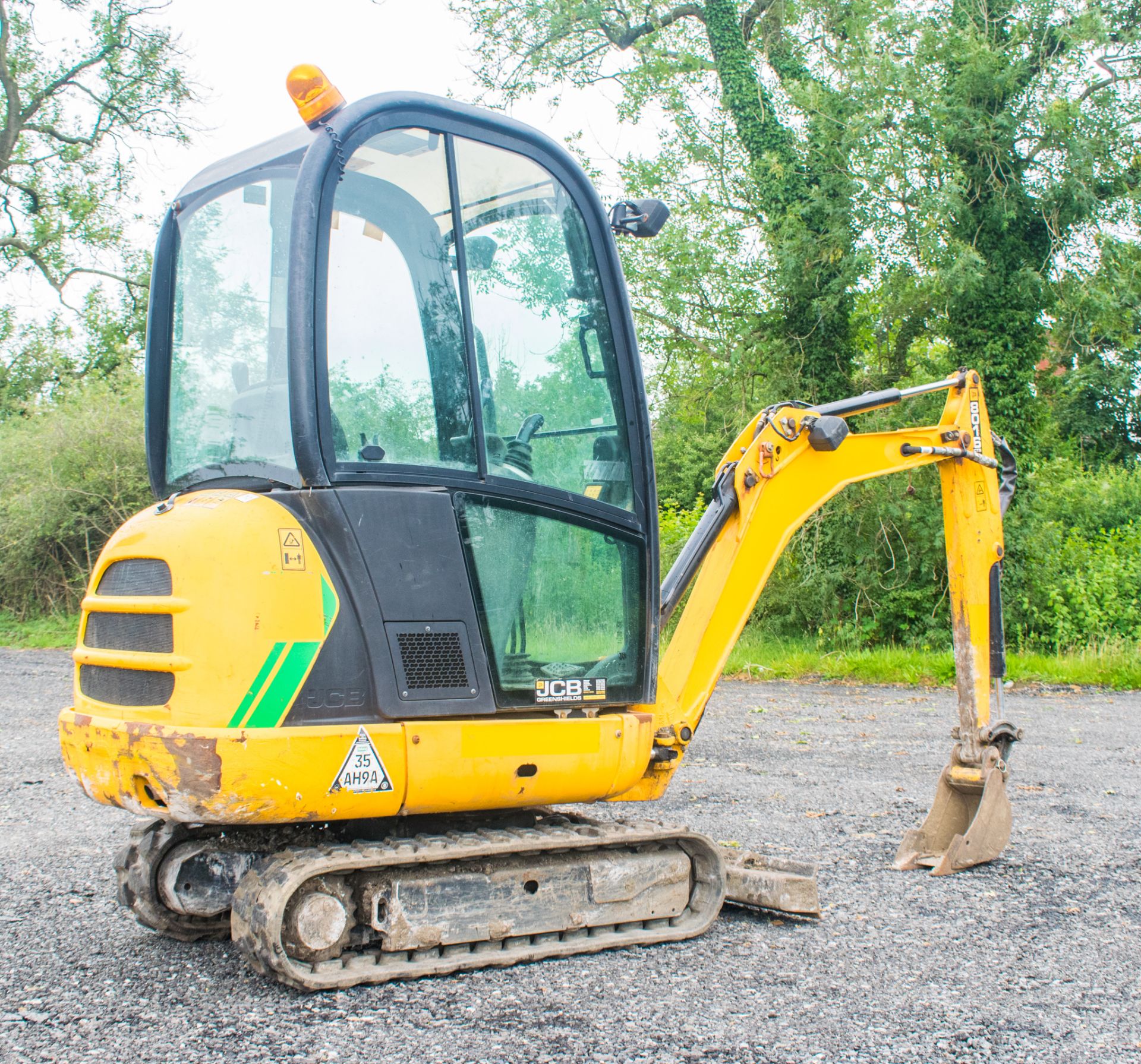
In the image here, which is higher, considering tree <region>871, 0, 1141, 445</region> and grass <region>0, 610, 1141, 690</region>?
tree <region>871, 0, 1141, 445</region>

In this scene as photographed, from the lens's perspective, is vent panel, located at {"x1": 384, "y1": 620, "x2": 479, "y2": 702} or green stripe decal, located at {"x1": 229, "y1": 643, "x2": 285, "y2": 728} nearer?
green stripe decal, located at {"x1": 229, "y1": 643, "x2": 285, "y2": 728}

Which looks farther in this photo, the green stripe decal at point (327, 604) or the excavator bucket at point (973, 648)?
the excavator bucket at point (973, 648)

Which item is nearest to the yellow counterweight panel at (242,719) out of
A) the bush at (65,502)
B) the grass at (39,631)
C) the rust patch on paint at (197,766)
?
the rust patch on paint at (197,766)

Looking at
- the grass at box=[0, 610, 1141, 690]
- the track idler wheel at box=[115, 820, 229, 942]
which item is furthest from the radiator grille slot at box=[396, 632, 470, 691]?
the grass at box=[0, 610, 1141, 690]

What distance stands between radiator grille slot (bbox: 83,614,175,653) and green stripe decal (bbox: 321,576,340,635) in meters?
0.42

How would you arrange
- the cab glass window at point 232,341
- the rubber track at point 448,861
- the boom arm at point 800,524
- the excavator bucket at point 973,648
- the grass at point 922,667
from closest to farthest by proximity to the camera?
the rubber track at point 448,861, the cab glass window at point 232,341, the boom arm at point 800,524, the excavator bucket at point 973,648, the grass at point 922,667

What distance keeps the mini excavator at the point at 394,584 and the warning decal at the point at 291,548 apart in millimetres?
16

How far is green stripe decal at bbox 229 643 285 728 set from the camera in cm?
305

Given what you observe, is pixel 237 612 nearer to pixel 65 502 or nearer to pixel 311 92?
pixel 311 92

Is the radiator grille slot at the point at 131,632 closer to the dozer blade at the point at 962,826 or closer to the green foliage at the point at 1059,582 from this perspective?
the dozer blade at the point at 962,826

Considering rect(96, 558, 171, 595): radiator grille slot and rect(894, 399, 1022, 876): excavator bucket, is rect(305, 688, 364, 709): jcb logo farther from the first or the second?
rect(894, 399, 1022, 876): excavator bucket

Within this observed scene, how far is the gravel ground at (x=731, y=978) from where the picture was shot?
9.26 ft

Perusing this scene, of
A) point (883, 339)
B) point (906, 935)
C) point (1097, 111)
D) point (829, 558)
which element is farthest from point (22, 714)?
point (1097, 111)

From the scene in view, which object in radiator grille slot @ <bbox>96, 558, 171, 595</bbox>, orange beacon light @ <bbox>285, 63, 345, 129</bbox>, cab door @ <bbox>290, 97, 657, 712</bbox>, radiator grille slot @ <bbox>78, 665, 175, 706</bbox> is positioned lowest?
radiator grille slot @ <bbox>78, 665, 175, 706</bbox>
